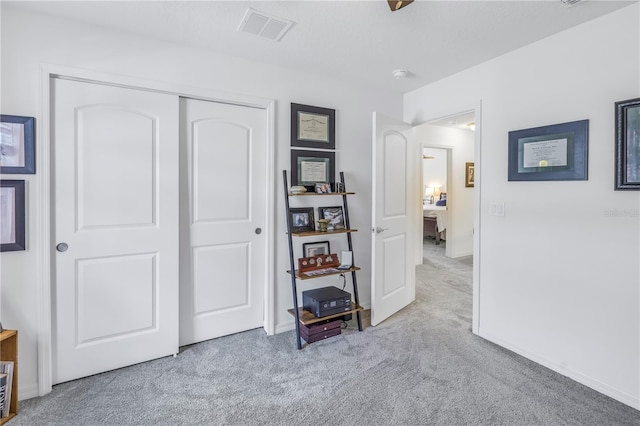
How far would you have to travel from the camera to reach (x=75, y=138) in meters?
2.10

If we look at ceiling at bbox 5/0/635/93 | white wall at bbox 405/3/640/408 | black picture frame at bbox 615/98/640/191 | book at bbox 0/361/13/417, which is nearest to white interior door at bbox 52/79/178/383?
book at bbox 0/361/13/417

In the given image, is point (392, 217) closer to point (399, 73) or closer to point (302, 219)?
point (302, 219)

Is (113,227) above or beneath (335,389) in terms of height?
above

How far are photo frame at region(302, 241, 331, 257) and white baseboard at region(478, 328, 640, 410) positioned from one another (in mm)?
1607

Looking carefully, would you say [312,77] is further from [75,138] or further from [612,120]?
[612,120]

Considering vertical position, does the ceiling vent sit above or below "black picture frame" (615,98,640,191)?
above

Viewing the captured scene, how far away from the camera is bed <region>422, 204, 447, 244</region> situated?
23.1 ft

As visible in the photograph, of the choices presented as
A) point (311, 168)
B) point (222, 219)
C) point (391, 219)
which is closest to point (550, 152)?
point (391, 219)

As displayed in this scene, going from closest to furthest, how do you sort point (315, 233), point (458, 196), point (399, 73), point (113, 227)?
1. point (113, 227)
2. point (315, 233)
3. point (399, 73)
4. point (458, 196)

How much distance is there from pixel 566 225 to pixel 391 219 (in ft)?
4.49

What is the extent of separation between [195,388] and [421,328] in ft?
6.29

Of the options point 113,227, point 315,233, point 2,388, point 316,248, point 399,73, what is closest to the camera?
point 2,388

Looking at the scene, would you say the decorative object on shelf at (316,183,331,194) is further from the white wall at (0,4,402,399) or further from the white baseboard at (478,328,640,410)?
the white baseboard at (478,328,640,410)

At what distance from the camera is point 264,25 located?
2.10 m
